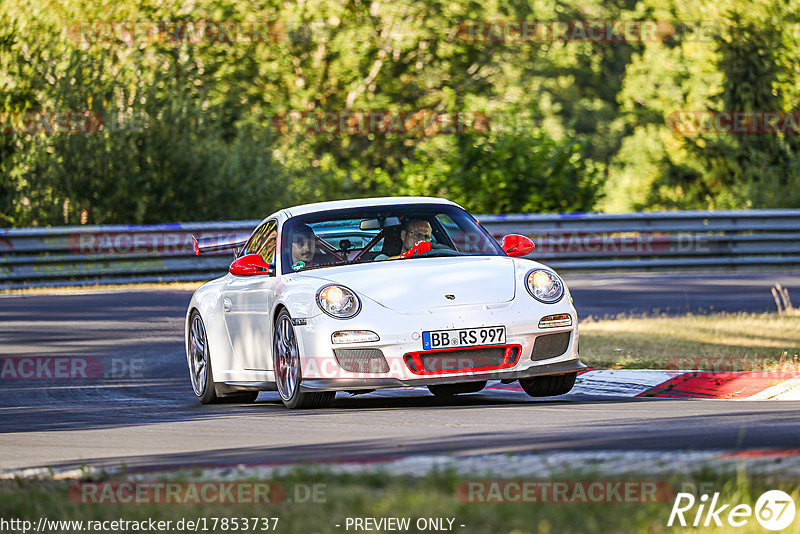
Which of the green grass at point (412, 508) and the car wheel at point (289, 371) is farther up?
the green grass at point (412, 508)

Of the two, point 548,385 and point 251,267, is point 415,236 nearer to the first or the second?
point 251,267

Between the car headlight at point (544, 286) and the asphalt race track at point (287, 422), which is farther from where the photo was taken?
the car headlight at point (544, 286)

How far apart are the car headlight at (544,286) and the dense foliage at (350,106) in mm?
15652

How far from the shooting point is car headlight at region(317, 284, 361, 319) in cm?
898

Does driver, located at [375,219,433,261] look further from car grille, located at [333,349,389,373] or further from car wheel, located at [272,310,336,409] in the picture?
car grille, located at [333,349,389,373]

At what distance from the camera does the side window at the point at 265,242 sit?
10359mm

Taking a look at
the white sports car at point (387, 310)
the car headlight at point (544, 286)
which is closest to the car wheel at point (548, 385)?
the white sports car at point (387, 310)

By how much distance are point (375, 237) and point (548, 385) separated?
1631 millimetres

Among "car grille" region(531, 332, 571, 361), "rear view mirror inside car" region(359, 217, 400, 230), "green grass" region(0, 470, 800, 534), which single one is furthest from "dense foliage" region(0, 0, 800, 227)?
"green grass" region(0, 470, 800, 534)

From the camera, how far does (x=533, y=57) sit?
4266 cm

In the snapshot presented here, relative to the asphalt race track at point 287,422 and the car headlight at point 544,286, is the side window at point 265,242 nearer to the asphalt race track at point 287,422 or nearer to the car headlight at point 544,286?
the asphalt race track at point 287,422

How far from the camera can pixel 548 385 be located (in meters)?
9.62

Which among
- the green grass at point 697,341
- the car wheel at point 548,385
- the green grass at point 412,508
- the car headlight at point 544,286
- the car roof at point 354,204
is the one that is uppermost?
the car roof at point 354,204

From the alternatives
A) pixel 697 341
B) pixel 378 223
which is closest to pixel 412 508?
pixel 378 223
